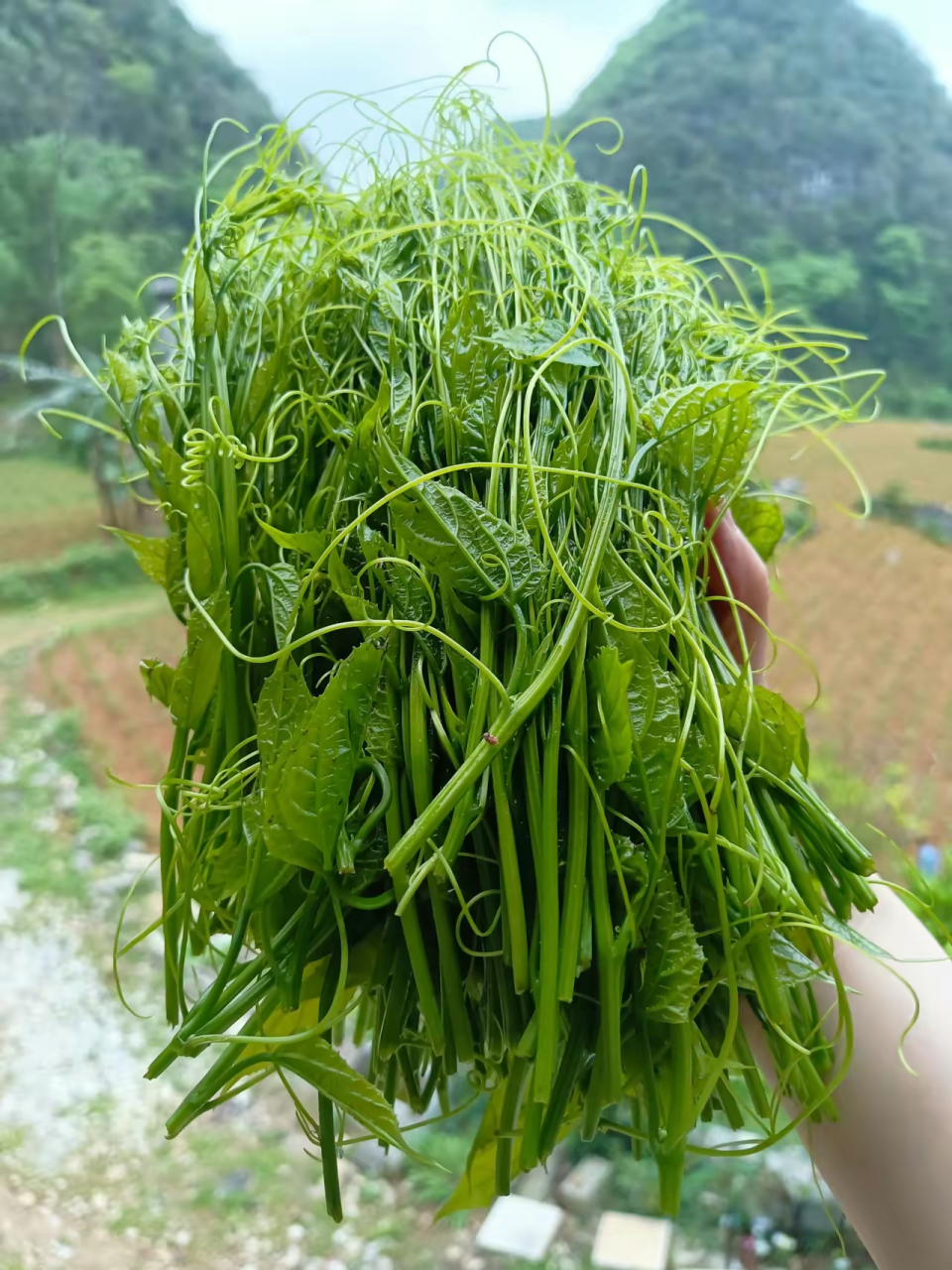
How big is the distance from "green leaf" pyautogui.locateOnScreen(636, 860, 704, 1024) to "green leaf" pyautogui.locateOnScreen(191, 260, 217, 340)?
1.04 ft

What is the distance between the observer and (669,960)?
13.0 inches

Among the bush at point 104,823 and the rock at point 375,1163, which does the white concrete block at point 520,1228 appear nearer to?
the rock at point 375,1163

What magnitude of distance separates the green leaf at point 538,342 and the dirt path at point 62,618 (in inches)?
44.6

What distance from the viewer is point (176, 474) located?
42 centimetres

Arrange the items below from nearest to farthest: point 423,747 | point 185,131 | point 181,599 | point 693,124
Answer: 1. point 423,747
2. point 181,599
3. point 693,124
4. point 185,131

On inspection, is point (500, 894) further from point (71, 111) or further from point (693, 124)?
point (71, 111)

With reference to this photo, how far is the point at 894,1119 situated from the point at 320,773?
0.31 meters

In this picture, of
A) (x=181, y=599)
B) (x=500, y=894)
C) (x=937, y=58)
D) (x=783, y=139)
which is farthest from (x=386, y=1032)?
(x=937, y=58)

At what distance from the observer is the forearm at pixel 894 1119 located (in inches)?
15.6

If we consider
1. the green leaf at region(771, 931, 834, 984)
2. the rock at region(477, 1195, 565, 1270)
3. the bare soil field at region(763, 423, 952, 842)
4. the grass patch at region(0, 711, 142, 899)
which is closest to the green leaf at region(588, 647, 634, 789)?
the green leaf at region(771, 931, 834, 984)

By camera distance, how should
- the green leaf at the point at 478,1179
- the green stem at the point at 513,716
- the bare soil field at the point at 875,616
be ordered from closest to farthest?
the green stem at the point at 513,716, the green leaf at the point at 478,1179, the bare soil field at the point at 875,616

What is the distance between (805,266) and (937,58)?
352 mm

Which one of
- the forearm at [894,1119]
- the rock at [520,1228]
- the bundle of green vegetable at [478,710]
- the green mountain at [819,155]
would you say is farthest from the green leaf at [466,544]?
the green mountain at [819,155]

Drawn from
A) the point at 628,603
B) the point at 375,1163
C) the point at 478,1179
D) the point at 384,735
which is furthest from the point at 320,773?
the point at 375,1163
